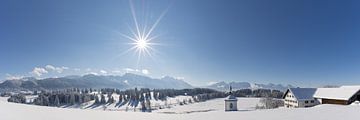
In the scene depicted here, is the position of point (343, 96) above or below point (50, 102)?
above

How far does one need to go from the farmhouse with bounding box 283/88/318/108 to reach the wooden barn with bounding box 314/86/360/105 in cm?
327

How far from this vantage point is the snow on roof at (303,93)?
3762cm

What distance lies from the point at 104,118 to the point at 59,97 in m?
129

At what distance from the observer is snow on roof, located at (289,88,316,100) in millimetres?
37625

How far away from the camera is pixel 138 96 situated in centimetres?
14312

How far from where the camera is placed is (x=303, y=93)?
1515 inches

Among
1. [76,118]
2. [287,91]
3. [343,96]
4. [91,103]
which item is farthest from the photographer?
[91,103]

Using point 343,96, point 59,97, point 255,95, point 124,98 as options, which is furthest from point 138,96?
point 343,96

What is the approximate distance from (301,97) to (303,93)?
44.4 inches

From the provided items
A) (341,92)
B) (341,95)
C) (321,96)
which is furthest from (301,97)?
(341,95)

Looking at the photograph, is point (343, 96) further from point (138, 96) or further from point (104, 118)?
point (138, 96)

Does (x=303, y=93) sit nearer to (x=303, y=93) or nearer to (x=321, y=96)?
(x=303, y=93)

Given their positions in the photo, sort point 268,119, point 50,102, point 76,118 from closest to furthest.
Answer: point 76,118 → point 268,119 → point 50,102

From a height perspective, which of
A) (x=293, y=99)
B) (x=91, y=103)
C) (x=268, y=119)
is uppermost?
(x=268, y=119)
